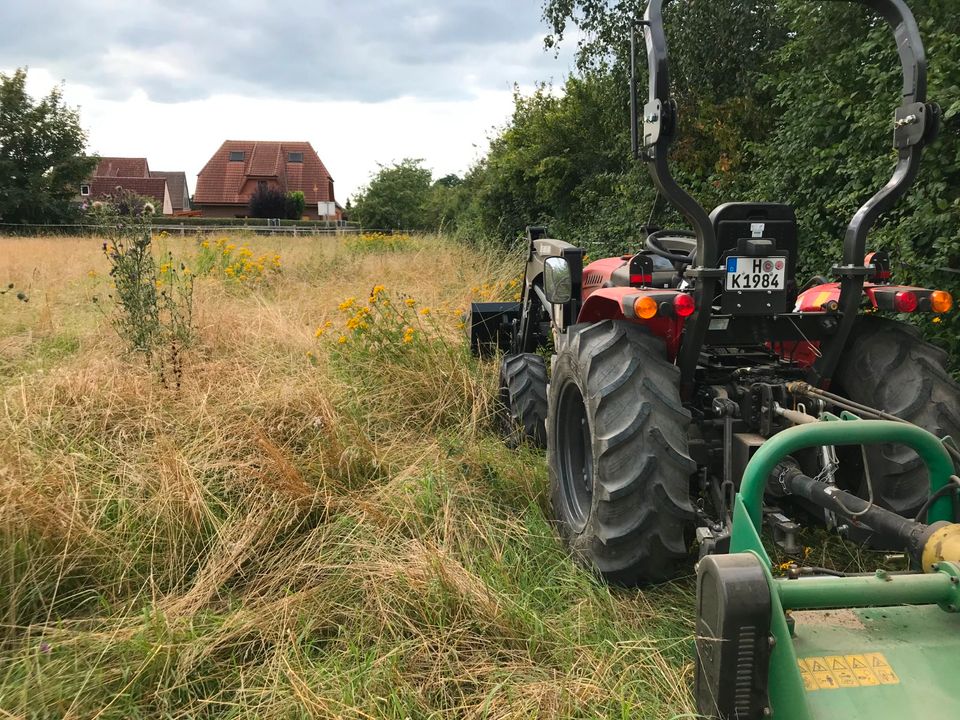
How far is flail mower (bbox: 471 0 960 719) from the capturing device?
1.74 metres

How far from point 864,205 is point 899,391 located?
2.32 ft

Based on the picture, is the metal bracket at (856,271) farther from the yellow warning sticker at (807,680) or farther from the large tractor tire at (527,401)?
the large tractor tire at (527,401)

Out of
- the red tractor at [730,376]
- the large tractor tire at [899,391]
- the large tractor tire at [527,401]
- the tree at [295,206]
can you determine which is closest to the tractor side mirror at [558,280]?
the red tractor at [730,376]

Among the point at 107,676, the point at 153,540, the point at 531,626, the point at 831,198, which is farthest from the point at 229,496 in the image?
the point at 831,198

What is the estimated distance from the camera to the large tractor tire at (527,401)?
166 inches

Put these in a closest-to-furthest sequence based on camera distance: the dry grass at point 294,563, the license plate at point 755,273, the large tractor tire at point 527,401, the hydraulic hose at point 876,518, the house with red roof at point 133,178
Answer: the hydraulic hose at point 876,518 < the dry grass at point 294,563 < the license plate at point 755,273 < the large tractor tire at point 527,401 < the house with red roof at point 133,178

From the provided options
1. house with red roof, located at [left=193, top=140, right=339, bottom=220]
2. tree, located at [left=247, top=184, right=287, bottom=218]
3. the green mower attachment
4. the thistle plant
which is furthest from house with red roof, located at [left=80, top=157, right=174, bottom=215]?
the green mower attachment

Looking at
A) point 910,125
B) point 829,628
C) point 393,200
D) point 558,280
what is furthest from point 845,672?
point 393,200

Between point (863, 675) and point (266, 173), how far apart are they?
172 feet

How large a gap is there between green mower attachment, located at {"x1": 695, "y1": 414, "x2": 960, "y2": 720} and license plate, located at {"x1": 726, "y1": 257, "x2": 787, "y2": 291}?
36.6 inches

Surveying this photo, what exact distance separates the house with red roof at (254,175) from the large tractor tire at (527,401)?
4664 centimetres

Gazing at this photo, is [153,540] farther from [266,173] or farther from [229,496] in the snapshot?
[266,173]

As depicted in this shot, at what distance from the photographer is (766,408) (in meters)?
2.65

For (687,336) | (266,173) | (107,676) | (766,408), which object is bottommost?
(107,676)
